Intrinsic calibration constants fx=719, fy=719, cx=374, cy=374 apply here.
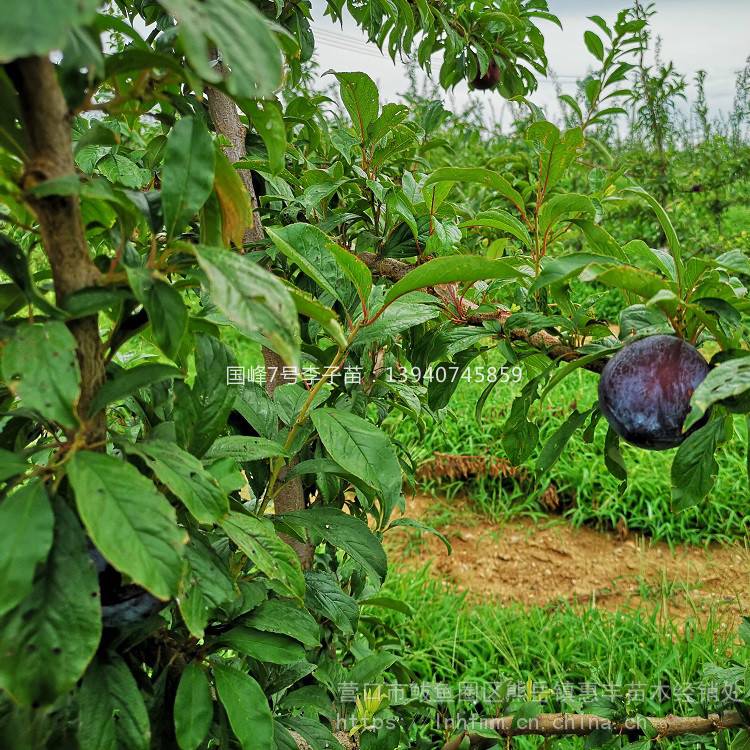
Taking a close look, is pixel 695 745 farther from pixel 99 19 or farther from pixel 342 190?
pixel 99 19

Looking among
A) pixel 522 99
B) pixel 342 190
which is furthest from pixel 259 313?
pixel 522 99

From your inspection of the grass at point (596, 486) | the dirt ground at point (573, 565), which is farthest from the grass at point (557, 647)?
the grass at point (596, 486)

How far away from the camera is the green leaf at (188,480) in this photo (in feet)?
1.45

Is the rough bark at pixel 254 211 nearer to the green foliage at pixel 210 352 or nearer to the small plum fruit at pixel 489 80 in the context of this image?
the green foliage at pixel 210 352

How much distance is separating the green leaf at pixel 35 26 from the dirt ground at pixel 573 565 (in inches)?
83.8

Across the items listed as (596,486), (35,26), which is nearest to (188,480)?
(35,26)

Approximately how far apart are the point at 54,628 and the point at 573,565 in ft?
7.31

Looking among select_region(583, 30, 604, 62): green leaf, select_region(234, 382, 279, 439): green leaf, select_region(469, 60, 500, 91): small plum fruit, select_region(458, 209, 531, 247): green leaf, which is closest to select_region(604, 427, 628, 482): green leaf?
select_region(458, 209, 531, 247): green leaf

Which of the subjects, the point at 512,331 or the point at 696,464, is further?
the point at 512,331

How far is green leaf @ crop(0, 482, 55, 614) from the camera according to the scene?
382mm

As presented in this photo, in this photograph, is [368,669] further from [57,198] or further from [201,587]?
[57,198]

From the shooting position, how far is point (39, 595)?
41cm

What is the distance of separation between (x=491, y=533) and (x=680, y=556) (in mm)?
627

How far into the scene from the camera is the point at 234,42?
345mm
